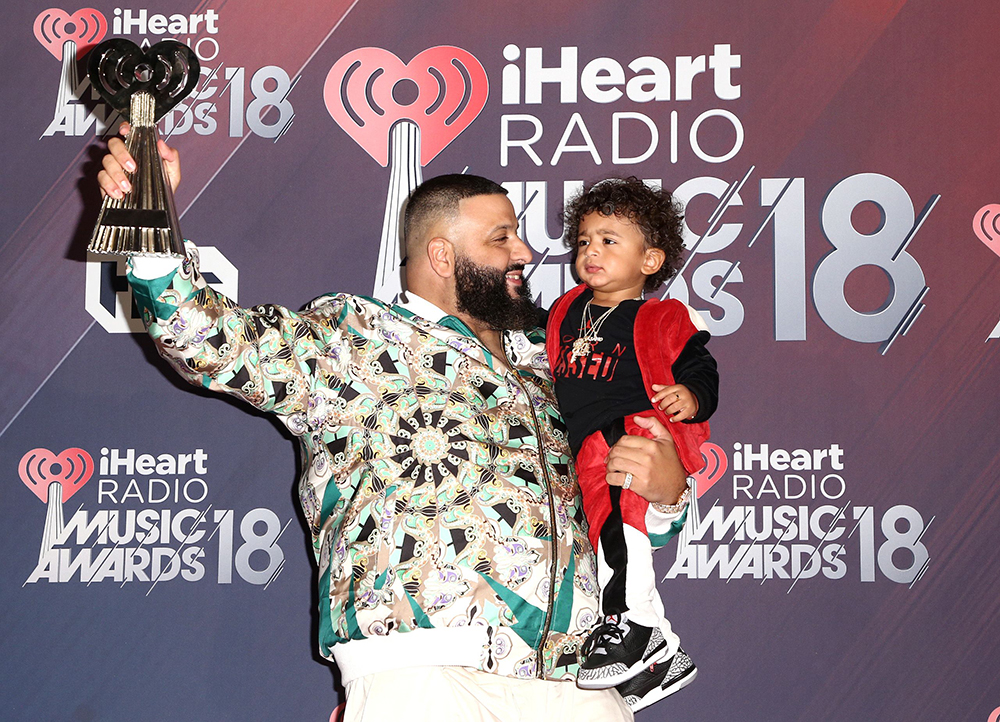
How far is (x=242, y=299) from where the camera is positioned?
3.19 m

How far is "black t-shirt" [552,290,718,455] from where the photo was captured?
2539 millimetres

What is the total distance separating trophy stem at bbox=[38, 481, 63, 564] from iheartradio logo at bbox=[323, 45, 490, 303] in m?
1.21

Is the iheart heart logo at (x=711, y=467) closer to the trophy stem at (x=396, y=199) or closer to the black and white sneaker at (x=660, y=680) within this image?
the black and white sneaker at (x=660, y=680)

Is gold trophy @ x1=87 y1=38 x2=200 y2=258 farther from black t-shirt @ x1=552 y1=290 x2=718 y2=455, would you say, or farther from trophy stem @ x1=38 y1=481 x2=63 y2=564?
trophy stem @ x1=38 y1=481 x2=63 y2=564

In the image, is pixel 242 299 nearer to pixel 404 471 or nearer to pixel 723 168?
pixel 404 471

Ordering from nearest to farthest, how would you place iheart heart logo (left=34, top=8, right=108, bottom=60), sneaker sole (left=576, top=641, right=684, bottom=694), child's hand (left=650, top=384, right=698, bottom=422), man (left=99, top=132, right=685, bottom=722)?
man (left=99, top=132, right=685, bottom=722)
sneaker sole (left=576, top=641, right=684, bottom=694)
child's hand (left=650, top=384, right=698, bottom=422)
iheart heart logo (left=34, top=8, right=108, bottom=60)

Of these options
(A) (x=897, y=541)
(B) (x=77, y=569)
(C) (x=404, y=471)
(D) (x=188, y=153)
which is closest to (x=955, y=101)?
(A) (x=897, y=541)

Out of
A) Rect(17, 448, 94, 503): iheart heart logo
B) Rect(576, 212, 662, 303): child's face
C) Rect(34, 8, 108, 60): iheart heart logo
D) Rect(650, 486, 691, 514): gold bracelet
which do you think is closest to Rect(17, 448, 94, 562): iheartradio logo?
Rect(17, 448, 94, 503): iheart heart logo

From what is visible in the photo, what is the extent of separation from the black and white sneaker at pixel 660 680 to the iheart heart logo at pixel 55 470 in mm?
1639

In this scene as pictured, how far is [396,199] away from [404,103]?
29 centimetres

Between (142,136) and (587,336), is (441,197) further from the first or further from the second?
(142,136)

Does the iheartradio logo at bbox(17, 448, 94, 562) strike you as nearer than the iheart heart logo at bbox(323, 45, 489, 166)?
Yes

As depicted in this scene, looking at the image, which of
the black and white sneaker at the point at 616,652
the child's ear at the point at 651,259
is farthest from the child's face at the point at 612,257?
the black and white sneaker at the point at 616,652

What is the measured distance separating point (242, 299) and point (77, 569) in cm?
88
